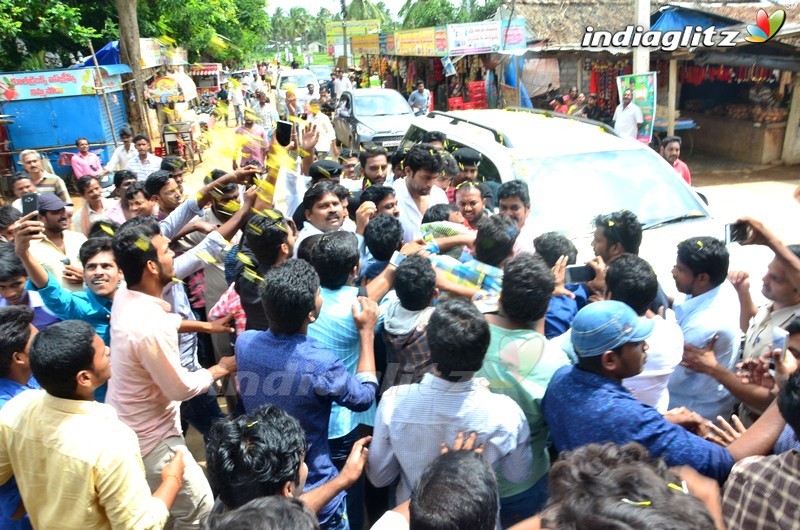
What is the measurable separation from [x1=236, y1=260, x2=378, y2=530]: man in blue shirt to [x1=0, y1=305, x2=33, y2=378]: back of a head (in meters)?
0.83

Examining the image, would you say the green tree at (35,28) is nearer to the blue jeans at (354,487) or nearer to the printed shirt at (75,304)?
the printed shirt at (75,304)

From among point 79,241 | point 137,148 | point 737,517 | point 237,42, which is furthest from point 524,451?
point 237,42

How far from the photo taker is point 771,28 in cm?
1016

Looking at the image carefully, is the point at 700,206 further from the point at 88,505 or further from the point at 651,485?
the point at 88,505

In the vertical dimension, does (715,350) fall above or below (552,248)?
below

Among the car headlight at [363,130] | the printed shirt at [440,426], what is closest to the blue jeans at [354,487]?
the printed shirt at [440,426]

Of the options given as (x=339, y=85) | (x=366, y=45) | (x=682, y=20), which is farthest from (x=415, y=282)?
(x=366, y=45)

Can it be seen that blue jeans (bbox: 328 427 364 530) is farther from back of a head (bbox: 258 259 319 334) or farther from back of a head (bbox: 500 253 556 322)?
back of a head (bbox: 500 253 556 322)

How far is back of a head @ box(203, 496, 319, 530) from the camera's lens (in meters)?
1.45

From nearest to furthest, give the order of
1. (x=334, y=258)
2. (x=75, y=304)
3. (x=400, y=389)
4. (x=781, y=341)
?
1. (x=400, y=389)
2. (x=781, y=341)
3. (x=334, y=258)
4. (x=75, y=304)

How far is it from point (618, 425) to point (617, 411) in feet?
0.15

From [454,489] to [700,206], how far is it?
161 inches

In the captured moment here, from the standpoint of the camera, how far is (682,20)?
1214 centimetres

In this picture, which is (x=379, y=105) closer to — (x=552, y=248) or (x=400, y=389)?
(x=552, y=248)
